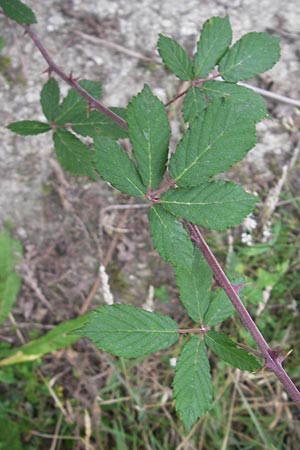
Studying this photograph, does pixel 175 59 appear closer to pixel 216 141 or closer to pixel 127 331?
pixel 216 141

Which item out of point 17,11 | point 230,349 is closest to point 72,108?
point 17,11

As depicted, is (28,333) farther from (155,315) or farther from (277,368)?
(277,368)

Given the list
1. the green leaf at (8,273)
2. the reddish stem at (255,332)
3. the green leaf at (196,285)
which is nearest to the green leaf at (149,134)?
the reddish stem at (255,332)

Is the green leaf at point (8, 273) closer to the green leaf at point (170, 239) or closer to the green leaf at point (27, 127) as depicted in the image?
the green leaf at point (27, 127)

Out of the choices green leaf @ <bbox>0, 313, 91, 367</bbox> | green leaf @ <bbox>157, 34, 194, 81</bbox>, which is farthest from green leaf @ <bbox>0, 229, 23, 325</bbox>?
green leaf @ <bbox>157, 34, 194, 81</bbox>

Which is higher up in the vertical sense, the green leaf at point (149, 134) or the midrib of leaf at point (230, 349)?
the green leaf at point (149, 134)

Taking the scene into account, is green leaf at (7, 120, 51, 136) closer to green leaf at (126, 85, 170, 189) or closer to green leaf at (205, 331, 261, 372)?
green leaf at (126, 85, 170, 189)
